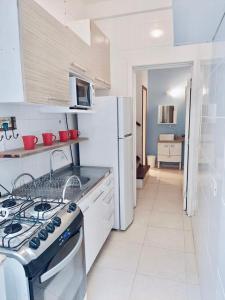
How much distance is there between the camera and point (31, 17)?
1.35 metres

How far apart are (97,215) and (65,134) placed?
2.72ft

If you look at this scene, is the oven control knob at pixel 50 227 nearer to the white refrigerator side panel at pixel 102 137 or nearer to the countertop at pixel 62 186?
the countertop at pixel 62 186

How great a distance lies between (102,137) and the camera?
250 centimetres

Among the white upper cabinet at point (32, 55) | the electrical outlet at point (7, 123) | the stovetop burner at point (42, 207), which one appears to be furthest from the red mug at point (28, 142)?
the stovetop burner at point (42, 207)

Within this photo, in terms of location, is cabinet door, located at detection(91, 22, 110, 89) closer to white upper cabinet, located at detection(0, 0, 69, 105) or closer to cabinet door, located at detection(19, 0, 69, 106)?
cabinet door, located at detection(19, 0, 69, 106)

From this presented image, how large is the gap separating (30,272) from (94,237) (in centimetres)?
106

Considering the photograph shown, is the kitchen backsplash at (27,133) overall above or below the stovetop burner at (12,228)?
above

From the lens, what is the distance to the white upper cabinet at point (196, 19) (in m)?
0.94

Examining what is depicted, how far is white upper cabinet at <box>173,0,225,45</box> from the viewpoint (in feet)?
3.08

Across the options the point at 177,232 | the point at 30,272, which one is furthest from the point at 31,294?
the point at 177,232

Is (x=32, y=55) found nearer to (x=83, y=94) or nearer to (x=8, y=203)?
(x=83, y=94)

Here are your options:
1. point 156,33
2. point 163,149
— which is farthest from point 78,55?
point 163,149

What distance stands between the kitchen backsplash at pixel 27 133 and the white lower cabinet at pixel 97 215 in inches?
22.2

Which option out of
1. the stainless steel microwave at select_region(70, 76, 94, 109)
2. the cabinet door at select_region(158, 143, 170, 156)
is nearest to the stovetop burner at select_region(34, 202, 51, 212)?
the stainless steel microwave at select_region(70, 76, 94, 109)
